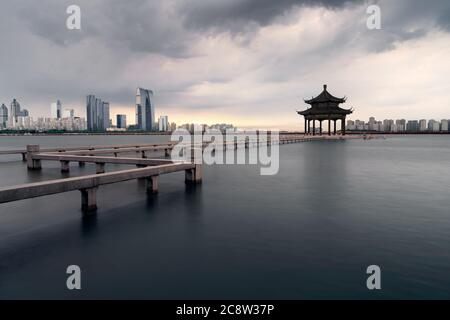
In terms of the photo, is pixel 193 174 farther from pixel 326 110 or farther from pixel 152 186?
pixel 326 110

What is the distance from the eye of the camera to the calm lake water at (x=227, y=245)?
6051mm

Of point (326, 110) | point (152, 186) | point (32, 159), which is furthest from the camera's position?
point (326, 110)

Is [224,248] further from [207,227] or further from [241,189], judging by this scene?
[241,189]

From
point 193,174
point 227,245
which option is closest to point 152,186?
point 193,174

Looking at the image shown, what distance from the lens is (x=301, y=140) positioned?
9538 cm

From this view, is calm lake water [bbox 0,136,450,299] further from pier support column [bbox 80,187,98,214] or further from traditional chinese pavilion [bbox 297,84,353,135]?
traditional chinese pavilion [bbox 297,84,353,135]

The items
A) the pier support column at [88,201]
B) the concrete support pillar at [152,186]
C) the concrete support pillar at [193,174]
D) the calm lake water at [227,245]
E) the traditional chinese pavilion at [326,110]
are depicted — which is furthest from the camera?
the traditional chinese pavilion at [326,110]

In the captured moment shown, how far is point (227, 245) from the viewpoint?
8305 mm

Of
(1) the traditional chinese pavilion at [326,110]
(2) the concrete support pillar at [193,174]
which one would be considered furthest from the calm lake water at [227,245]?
(1) the traditional chinese pavilion at [326,110]

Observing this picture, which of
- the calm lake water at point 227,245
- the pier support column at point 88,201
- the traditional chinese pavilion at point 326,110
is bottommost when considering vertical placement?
the calm lake water at point 227,245

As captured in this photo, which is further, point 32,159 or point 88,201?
point 32,159

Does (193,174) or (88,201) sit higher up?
(193,174)

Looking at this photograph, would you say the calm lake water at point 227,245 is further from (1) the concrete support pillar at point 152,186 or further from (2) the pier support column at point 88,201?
(1) the concrete support pillar at point 152,186

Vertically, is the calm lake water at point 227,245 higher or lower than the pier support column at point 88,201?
lower
